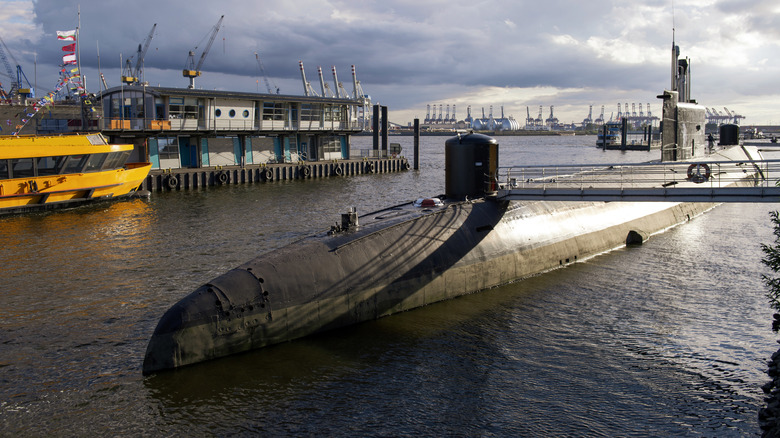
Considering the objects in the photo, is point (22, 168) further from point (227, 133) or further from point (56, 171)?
point (227, 133)

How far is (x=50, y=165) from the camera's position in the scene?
36.4 m

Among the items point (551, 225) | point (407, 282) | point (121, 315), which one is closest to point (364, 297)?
point (407, 282)

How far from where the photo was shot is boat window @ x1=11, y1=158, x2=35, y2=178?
3503 centimetres

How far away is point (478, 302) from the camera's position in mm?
19938

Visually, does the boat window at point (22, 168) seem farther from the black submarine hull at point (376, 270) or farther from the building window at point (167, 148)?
the black submarine hull at point (376, 270)

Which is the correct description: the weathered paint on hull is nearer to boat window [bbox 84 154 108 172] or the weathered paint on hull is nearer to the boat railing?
the boat railing

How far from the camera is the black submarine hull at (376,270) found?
47.9 ft

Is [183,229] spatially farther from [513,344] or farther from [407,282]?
[513,344]

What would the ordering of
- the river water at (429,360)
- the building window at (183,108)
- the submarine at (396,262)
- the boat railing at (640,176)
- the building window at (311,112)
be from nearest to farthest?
the river water at (429,360) → the submarine at (396,262) → the boat railing at (640,176) → the building window at (183,108) → the building window at (311,112)

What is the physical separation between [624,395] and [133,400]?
33.8 ft

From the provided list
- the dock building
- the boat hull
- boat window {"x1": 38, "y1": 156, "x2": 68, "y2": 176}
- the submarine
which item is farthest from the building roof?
the submarine

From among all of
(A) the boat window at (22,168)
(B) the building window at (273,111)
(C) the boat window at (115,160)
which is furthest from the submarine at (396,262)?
(B) the building window at (273,111)

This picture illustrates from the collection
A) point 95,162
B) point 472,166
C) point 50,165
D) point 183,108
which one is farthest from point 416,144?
point 472,166

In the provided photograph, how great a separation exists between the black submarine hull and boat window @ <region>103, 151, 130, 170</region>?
24.3m
